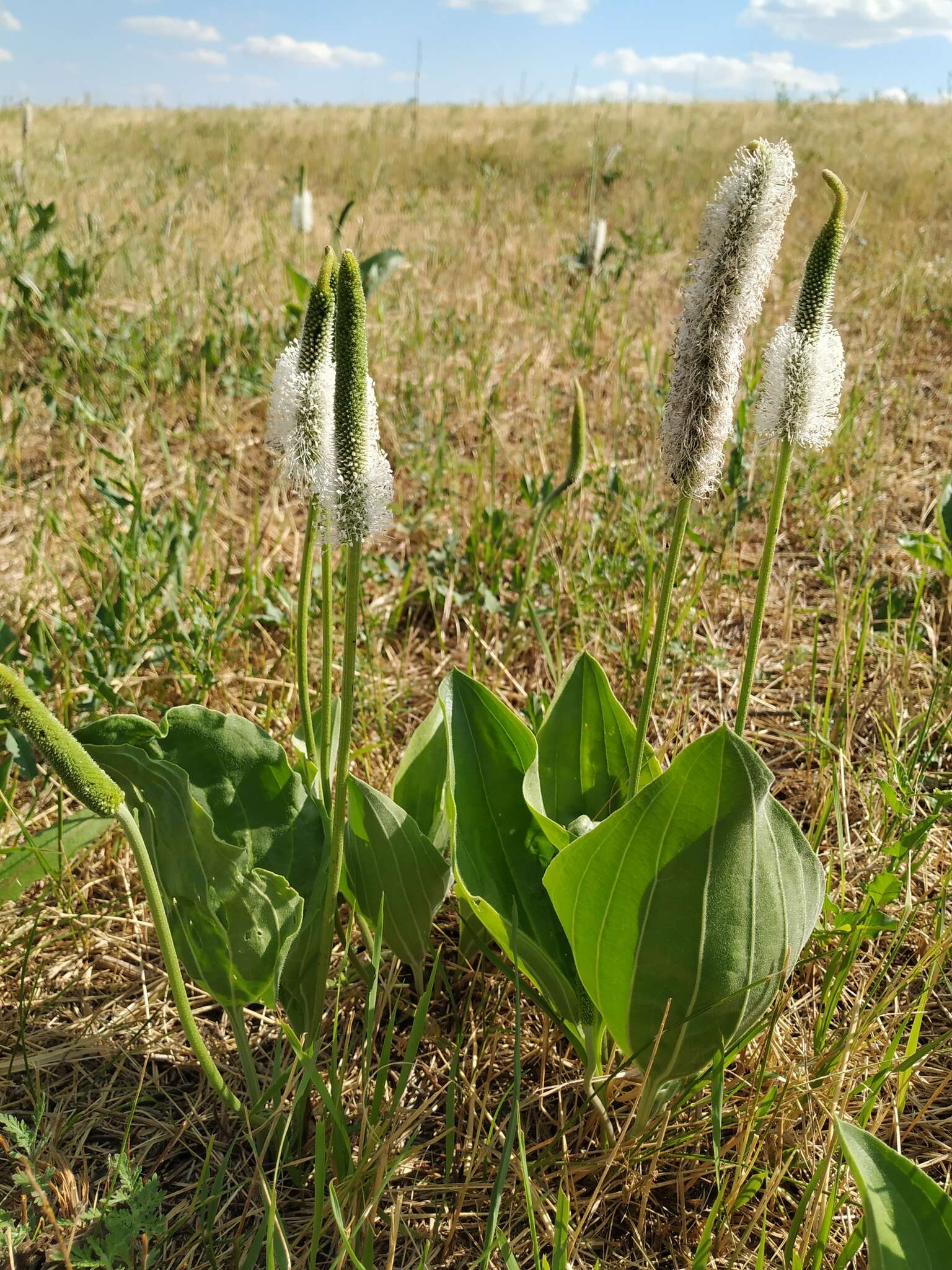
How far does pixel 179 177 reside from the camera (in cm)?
1004

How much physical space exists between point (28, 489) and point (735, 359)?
315 centimetres

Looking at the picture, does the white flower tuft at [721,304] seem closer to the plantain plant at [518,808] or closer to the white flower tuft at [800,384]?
the plantain plant at [518,808]

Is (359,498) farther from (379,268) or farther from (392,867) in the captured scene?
(379,268)

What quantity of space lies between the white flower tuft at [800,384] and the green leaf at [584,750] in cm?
53

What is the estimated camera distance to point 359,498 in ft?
4.01

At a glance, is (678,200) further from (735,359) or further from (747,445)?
(735,359)

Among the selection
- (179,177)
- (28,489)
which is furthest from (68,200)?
(28,489)

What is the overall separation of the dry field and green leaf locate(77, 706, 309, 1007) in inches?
9.5

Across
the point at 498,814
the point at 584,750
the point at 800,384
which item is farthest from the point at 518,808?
the point at 800,384

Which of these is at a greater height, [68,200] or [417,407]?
[68,200]

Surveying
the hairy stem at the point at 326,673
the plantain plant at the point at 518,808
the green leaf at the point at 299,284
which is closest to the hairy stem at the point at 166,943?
the plantain plant at the point at 518,808

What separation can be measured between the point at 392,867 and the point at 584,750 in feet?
1.43

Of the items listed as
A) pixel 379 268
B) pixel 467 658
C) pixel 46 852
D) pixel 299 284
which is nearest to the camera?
pixel 46 852

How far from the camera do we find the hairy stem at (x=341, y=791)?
48.9 inches
